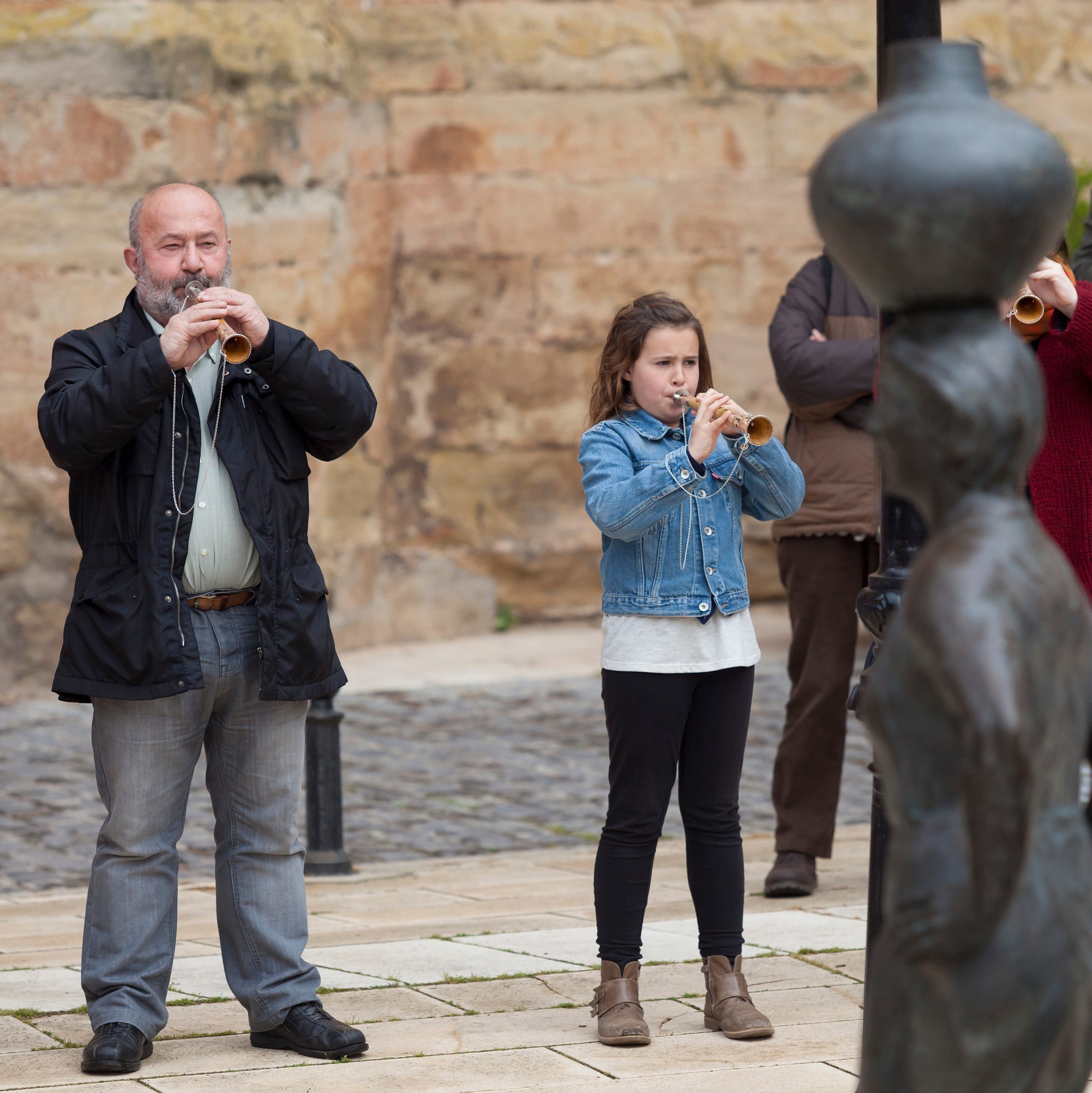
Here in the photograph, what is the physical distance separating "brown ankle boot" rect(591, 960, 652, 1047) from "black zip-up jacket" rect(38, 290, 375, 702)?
32.2 inches

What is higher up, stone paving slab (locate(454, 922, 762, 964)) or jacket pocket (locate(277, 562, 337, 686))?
jacket pocket (locate(277, 562, 337, 686))

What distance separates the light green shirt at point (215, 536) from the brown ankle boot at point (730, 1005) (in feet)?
4.04

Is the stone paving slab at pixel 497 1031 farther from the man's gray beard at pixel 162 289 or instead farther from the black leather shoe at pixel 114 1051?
the man's gray beard at pixel 162 289

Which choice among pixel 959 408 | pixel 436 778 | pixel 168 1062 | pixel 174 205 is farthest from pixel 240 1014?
pixel 436 778

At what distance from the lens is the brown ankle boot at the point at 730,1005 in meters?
3.71

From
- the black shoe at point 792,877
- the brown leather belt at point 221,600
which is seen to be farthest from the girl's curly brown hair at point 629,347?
the black shoe at point 792,877

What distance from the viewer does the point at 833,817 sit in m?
5.12

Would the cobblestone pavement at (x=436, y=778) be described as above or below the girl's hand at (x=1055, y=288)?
below

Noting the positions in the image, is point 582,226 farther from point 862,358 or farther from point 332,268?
point 862,358

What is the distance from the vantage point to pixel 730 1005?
3762 millimetres

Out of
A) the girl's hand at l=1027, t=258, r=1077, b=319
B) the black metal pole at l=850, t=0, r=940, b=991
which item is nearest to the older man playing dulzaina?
the black metal pole at l=850, t=0, r=940, b=991

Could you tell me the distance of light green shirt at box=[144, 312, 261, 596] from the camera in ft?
12.4

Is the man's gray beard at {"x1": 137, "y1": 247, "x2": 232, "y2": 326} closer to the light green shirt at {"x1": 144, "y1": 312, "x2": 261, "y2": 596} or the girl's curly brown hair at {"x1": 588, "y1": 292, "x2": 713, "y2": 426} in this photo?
the light green shirt at {"x1": 144, "y1": 312, "x2": 261, "y2": 596}

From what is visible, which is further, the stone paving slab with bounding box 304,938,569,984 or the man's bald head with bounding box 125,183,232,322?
the stone paving slab with bounding box 304,938,569,984
